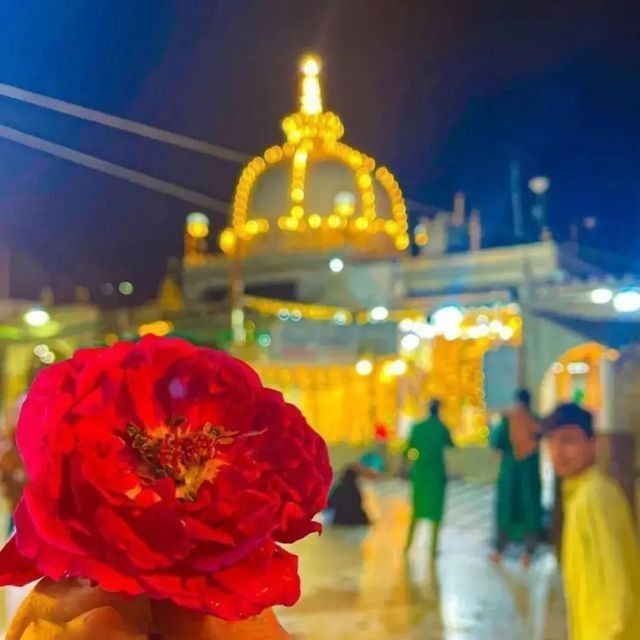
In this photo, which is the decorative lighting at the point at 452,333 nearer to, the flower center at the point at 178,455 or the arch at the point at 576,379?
the arch at the point at 576,379

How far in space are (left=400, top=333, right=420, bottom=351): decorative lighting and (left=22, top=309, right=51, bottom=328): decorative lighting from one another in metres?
1.19

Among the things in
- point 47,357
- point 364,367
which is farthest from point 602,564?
point 364,367

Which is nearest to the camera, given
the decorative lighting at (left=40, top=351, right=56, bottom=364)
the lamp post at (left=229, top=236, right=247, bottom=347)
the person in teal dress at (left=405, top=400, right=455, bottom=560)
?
the decorative lighting at (left=40, top=351, right=56, bottom=364)

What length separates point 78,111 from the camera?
7.39ft

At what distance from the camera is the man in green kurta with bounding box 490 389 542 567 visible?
254 centimetres

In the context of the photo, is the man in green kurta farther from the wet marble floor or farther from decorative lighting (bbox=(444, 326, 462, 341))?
decorative lighting (bbox=(444, 326, 462, 341))

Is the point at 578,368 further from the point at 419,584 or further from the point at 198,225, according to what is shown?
the point at 198,225

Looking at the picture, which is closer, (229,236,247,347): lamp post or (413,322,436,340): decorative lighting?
(229,236,247,347): lamp post

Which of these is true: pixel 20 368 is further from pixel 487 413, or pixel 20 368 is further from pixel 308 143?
pixel 487 413

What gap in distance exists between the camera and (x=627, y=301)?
243 centimetres

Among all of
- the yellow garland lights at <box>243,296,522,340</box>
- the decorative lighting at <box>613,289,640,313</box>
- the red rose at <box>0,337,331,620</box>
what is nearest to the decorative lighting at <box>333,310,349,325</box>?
the yellow garland lights at <box>243,296,522,340</box>

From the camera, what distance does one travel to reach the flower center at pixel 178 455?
616mm

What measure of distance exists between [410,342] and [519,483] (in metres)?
0.63

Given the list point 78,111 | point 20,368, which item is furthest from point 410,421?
point 78,111
